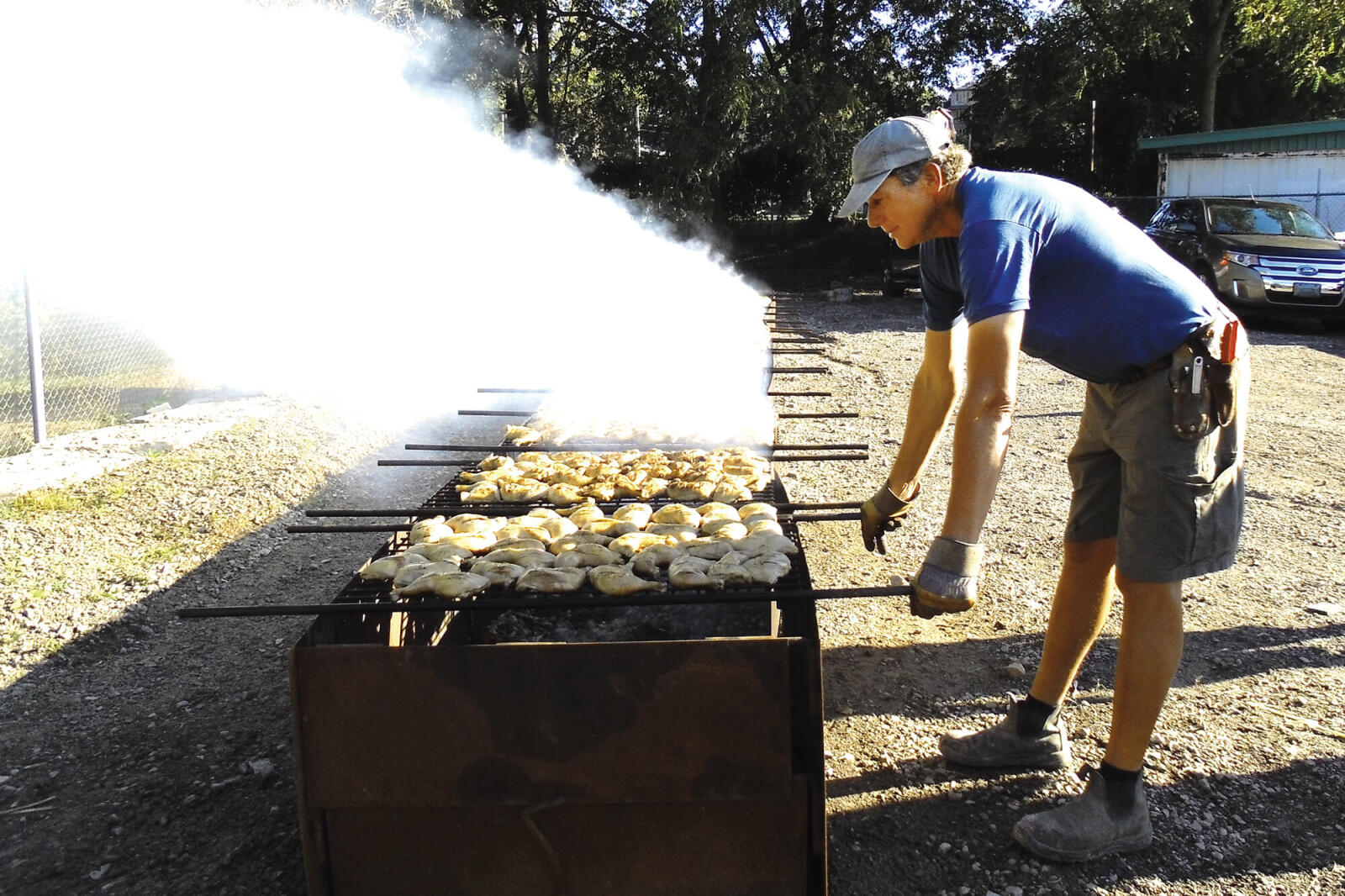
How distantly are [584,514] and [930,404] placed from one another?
4.06 ft

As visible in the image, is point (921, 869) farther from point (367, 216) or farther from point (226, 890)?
point (367, 216)

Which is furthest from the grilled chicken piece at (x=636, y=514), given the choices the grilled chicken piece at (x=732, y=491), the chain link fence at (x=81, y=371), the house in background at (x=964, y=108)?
the house in background at (x=964, y=108)

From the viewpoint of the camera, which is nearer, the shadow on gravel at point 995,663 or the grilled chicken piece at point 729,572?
the grilled chicken piece at point 729,572

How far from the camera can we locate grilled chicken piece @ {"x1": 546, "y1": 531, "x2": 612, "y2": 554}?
10.0ft

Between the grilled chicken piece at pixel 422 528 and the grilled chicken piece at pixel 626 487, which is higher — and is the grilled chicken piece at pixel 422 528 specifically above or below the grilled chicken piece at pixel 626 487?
below

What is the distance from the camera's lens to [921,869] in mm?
2781

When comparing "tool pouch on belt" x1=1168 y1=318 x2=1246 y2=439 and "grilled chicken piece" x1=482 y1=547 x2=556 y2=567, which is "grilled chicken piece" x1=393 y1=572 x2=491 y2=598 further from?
"tool pouch on belt" x1=1168 y1=318 x2=1246 y2=439

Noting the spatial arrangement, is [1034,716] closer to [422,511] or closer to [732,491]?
[732,491]

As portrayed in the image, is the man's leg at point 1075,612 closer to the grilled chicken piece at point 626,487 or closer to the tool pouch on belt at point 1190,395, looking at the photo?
the tool pouch on belt at point 1190,395

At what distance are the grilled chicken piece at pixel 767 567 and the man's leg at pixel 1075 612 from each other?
0.92m

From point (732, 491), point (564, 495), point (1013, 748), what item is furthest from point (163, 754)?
point (1013, 748)

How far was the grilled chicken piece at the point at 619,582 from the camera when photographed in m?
2.64

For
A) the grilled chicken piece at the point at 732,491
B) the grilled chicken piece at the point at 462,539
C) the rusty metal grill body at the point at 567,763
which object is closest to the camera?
the rusty metal grill body at the point at 567,763

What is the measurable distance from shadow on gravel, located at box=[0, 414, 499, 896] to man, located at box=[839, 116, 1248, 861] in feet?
7.02
